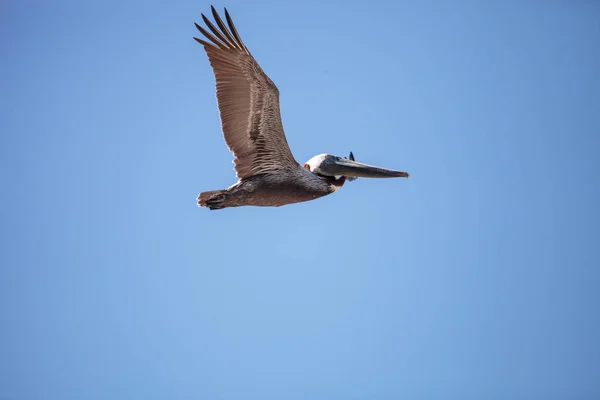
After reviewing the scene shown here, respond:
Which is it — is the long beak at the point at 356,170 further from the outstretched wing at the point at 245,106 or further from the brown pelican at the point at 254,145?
the outstretched wing at the point at 245,106

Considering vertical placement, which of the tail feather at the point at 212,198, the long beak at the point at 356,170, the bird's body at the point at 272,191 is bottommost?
the tail feather at the point at 212,198

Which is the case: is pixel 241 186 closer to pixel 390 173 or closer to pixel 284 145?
pixel 284 145

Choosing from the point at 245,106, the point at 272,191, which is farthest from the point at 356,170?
the point at 245,106

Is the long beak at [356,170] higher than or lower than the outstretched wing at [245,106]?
lower

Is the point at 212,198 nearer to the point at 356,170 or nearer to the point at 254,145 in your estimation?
the point at 254,145

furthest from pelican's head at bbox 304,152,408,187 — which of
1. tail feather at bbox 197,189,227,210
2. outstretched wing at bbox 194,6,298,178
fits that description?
tail feather at bbox 197,189,227,210

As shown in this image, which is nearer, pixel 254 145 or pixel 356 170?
pixel 254 145

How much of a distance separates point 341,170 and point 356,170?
200mm

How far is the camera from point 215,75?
13.7 meters

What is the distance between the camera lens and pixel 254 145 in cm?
1411

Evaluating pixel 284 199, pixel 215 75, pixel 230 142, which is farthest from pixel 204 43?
pixel 284 199

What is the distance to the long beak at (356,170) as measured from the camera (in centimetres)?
1445

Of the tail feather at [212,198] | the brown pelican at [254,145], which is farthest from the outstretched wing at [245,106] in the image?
the tail feather at [212,198]

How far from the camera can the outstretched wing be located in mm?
13727
